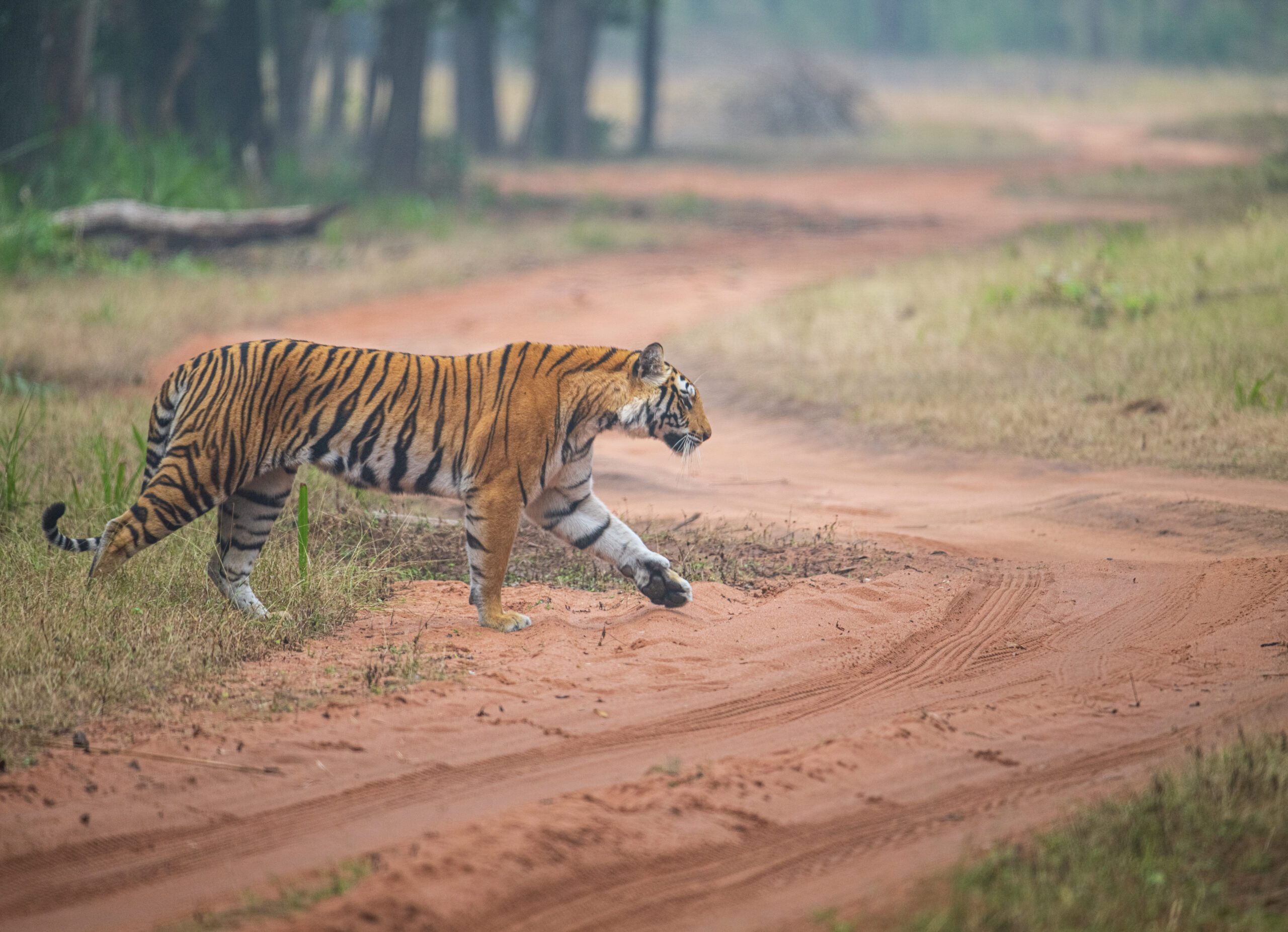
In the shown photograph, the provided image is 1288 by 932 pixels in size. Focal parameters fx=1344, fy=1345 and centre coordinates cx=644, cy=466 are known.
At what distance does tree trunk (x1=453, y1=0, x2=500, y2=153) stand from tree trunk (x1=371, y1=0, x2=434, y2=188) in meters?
6.92

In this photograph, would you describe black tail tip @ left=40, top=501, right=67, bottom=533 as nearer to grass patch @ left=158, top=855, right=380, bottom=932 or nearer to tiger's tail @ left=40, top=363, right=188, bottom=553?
tiger's tail @ left=40, top=363, right=188, bottom=553

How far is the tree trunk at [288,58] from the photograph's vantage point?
23.7 meters

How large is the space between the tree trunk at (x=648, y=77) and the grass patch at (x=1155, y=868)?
24.4 m

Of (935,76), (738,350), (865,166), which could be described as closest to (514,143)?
(865,166)

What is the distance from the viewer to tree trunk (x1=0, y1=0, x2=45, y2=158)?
→ 1460 centimetres

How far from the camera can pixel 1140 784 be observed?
410 cm

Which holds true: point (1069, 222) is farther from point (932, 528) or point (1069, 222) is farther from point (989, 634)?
point (989, 634)

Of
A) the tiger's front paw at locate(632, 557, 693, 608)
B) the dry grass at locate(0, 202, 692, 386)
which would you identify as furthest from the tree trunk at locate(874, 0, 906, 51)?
the tiger's front paw at locate(632, 557, 693, 608)

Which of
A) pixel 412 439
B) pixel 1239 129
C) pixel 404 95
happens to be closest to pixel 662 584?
pixel 412 439

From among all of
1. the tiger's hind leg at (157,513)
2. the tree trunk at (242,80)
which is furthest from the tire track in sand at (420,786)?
the tree trunk at (242,80)

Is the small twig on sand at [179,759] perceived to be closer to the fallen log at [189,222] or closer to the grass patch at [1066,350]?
the grass patch at [1066,350]

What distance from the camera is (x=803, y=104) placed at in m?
34.2

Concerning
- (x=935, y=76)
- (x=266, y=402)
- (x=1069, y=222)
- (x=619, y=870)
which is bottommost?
(x=619, y=870)

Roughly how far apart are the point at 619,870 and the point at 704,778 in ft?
1.95
